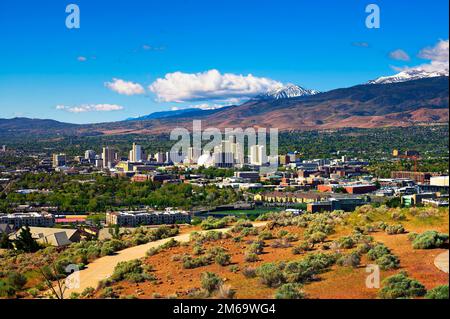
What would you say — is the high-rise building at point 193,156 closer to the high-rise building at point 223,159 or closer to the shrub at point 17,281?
the high-rise building at point 223,159

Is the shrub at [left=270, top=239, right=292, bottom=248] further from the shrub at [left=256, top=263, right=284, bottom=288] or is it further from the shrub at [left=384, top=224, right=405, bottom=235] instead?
the shrub at [left=256, top=263, right=284, bottom=288]

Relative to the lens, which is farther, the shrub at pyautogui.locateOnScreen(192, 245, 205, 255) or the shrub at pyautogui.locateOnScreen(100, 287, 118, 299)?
the shrub at pyautogui.locateOnScreen(192, 245, 205, 255)

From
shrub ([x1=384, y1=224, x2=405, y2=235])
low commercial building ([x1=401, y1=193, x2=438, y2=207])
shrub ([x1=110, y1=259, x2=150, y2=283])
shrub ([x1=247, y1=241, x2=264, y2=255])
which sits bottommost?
low commercial building ([x1=401, y1=193, x2=438, y2=207])

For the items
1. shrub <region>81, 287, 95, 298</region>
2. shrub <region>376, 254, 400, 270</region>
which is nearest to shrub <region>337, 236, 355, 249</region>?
shrub <region>376, 254, 400, 270</region>

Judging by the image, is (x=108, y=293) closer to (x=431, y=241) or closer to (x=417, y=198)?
(x=431, y=241)

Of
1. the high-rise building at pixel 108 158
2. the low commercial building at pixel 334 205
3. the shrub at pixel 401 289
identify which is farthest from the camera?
the high-rise building at pixel 108 158

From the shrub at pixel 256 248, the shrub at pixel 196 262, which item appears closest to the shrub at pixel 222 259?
the shrub at pixel 196 262
